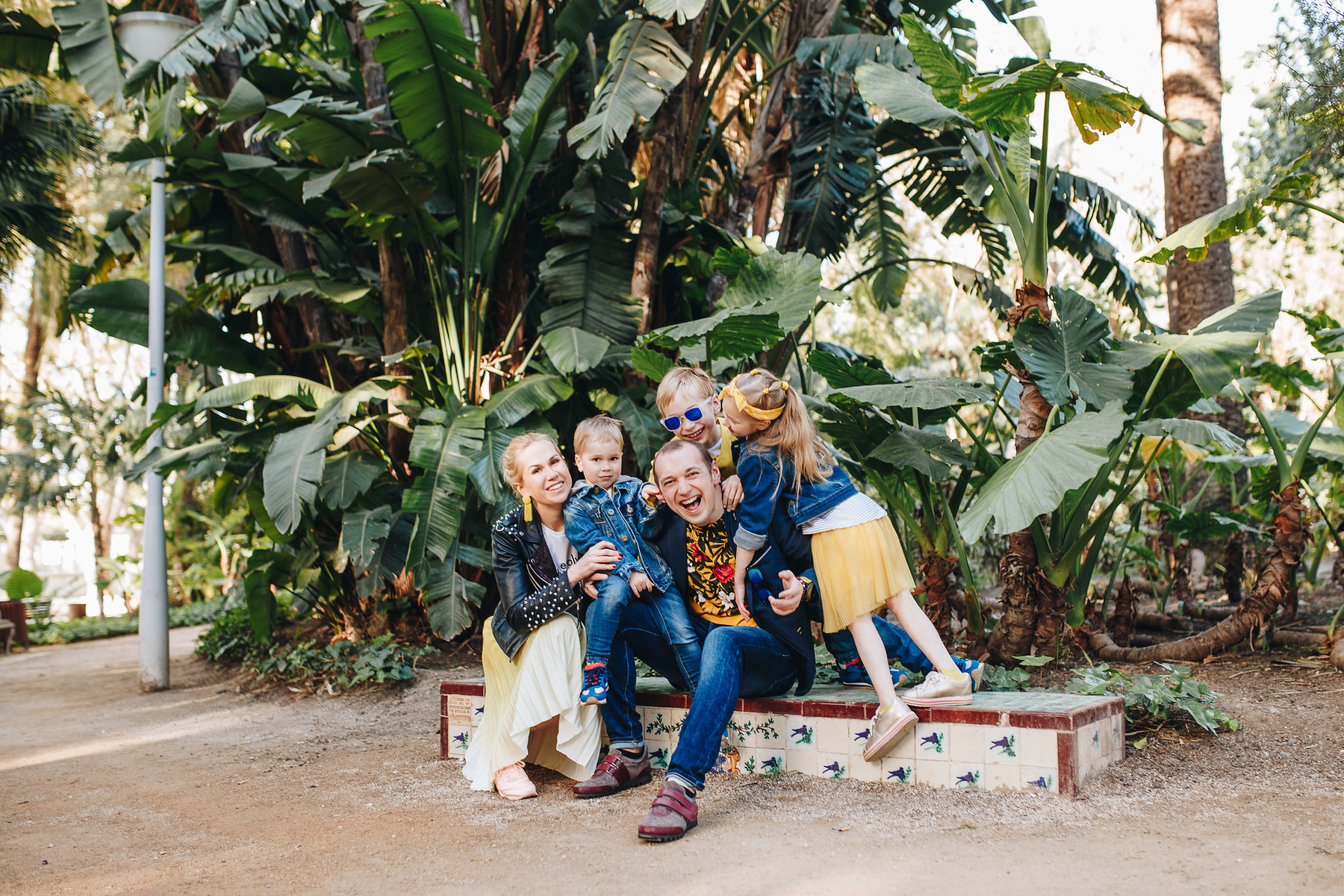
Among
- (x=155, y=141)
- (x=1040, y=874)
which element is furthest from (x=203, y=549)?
(x=1040, y=874)

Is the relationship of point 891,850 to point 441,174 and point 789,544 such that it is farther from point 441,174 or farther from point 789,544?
point 441,174

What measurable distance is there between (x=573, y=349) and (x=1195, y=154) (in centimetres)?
458

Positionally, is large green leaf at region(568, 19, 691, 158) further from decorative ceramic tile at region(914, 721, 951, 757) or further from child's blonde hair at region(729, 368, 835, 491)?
decorative ceramic tile at region(914, 721, 951, 757)

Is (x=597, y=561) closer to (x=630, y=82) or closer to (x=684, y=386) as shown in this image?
(x=684, y=386)

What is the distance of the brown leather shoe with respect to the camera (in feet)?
10.6

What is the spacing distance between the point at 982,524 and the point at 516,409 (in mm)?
3207

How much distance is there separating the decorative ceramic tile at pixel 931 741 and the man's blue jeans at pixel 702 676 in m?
0.49

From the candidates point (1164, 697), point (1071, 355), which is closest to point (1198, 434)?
point (1071, 355)

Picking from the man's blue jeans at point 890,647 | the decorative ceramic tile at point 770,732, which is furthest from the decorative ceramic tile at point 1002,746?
the decorative ceramic tile at point 770,732

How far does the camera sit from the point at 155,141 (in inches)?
237

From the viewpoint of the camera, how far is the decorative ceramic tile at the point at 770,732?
3.32 m

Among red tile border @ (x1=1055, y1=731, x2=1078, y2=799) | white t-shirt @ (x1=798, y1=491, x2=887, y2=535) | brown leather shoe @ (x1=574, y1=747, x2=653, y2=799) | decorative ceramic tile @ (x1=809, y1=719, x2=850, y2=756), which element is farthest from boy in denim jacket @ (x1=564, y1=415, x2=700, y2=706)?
red tile border @ (x1=1055, y1=731, x2=1078, y2=799)

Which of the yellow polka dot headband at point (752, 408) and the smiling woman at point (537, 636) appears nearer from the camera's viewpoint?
the yellow polka dot headband at point (752, 408)

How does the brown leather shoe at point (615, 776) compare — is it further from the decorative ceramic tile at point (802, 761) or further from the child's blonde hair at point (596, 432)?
the child's blonde hair at point (596, 432)
